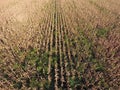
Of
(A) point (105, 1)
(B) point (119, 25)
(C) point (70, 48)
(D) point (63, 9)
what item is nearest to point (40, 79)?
(C) point (70, 48)

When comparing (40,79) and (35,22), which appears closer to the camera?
(40,79)

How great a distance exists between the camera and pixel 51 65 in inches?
358

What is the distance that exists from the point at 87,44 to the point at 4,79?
4.71 m

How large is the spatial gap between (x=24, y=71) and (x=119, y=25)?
26.7ft

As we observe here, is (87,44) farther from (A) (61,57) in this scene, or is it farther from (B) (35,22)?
(B) (35,22)

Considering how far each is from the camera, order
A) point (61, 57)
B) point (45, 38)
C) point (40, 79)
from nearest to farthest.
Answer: point (40, 79)
point (61, 57)
point (45, 38)

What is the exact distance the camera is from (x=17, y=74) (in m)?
8.49

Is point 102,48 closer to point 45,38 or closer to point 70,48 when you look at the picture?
point 70,48

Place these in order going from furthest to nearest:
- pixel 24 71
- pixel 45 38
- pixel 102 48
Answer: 1. pixel 45 38
2. pixel 102 48
3. pixel 24 71

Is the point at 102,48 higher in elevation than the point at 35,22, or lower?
lower

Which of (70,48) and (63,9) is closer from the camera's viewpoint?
(70,48)

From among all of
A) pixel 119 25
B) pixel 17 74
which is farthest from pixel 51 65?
pixel 119 25

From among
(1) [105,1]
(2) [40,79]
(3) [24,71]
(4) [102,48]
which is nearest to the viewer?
(2) [40,79]

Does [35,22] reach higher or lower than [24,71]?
higher
